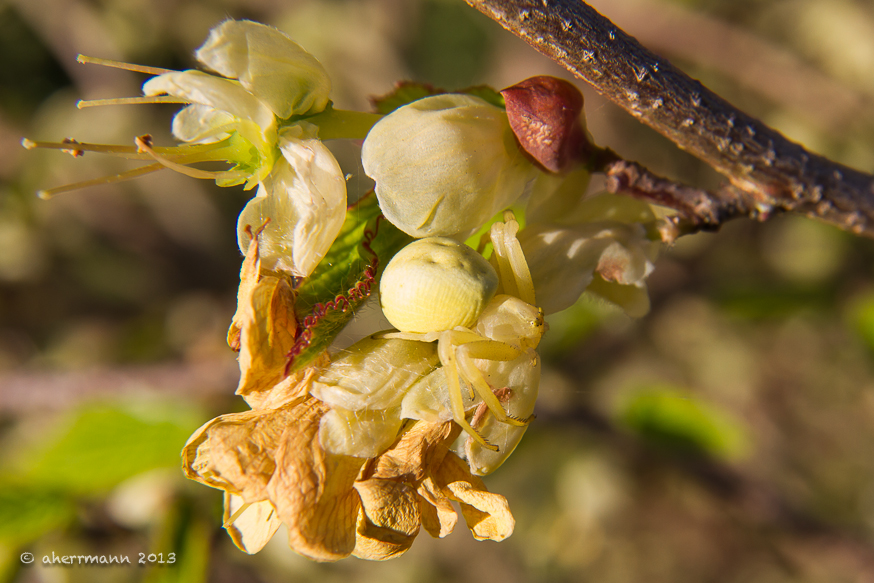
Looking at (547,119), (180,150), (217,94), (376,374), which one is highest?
(547,119)

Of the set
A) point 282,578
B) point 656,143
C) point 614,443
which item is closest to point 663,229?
point 614,443

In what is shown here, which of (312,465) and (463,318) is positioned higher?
(463,318)

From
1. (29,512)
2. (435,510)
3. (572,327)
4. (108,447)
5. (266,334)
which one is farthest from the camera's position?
(572,327)

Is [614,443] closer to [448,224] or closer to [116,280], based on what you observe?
[448,224]

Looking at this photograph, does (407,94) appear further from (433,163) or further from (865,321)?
(865,321)

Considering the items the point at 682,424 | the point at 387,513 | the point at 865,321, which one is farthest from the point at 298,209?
the point at 865,321

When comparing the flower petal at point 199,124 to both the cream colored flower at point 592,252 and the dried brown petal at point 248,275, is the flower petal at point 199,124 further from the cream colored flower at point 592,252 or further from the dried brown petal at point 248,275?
the cream colored flower at point 592,252
